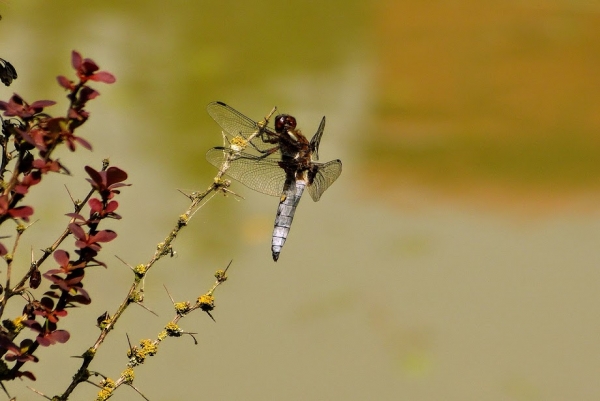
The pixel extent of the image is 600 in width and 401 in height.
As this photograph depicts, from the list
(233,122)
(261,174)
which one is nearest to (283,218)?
(261,174)

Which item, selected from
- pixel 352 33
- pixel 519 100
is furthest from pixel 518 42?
pixel 352 33

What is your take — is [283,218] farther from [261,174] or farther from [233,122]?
[233,122]

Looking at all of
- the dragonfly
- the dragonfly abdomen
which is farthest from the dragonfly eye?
the dragonfly abdomen

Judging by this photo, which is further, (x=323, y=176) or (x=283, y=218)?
(x=323, y=176)

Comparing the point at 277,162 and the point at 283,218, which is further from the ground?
the point at 277,162

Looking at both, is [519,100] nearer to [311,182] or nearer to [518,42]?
[518,42]
